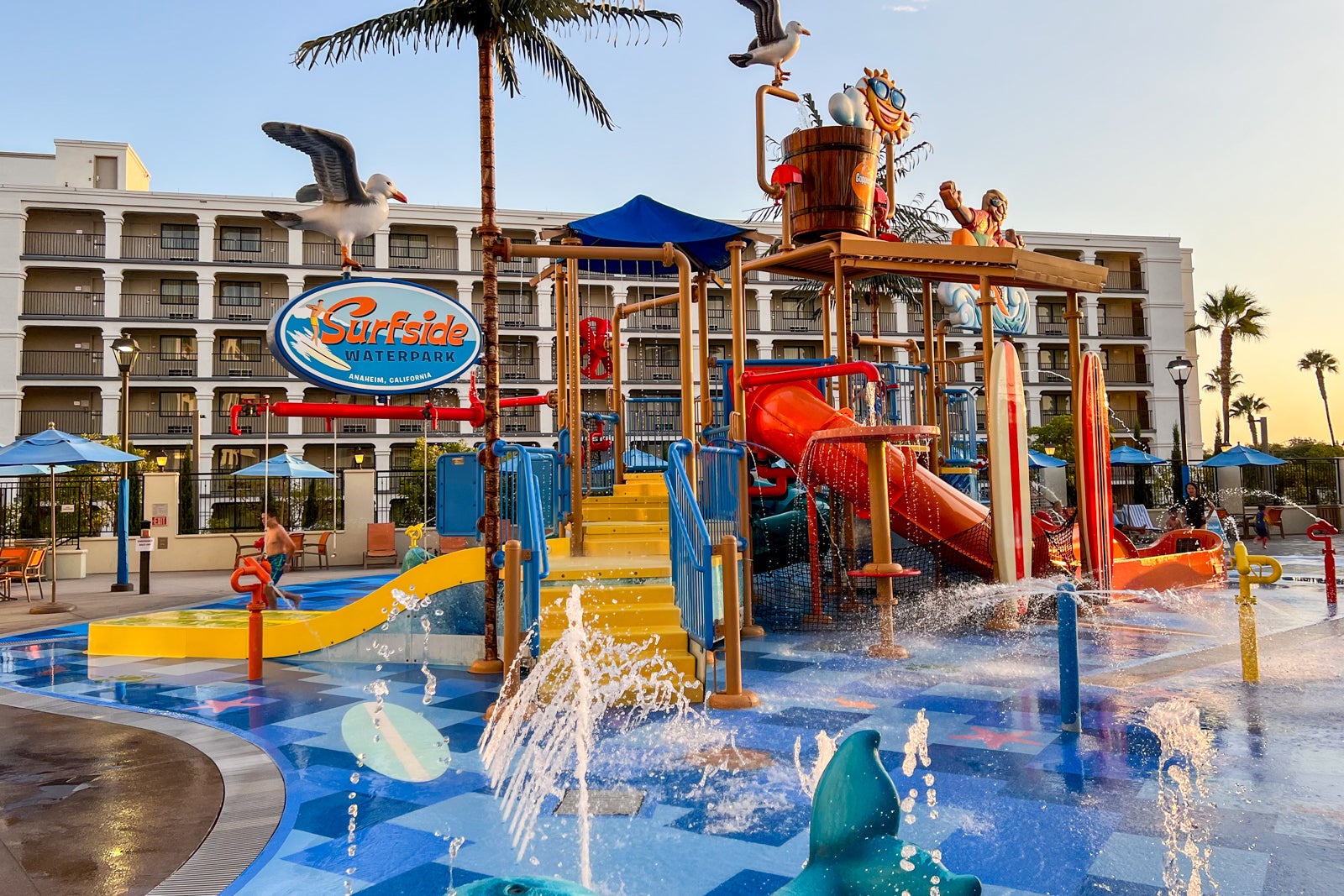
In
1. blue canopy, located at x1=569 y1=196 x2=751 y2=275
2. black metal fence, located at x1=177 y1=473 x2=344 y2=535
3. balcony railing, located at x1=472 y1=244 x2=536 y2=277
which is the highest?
balcony railing, located at x1=472 y1=244 x2=536 y2=277

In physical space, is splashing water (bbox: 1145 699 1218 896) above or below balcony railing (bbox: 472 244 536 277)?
below

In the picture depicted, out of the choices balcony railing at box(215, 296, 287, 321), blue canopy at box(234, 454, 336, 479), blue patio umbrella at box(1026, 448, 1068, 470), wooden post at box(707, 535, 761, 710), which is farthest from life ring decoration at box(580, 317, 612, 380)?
balcony railing at box(215, 296, 287, 321)

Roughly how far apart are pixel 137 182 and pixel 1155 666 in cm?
5913

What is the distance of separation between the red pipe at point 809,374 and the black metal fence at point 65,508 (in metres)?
18.0

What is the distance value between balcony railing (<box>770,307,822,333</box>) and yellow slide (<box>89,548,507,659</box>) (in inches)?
1819

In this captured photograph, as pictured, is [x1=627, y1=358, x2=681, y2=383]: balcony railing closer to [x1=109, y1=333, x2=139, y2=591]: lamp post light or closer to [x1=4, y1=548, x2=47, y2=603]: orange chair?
[x1=109, y1=333, x2=139, y2=591]: lamp post light

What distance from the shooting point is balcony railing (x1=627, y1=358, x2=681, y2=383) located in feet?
170

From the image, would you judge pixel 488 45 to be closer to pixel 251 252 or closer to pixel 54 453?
pixel 54 453

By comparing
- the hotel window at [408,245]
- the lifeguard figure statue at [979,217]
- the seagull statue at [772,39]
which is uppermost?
the hotel window at [408,245]

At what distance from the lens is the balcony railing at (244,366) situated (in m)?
46.5

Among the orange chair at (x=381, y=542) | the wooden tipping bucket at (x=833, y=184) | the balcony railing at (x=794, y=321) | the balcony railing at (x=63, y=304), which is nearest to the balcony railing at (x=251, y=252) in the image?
the balcony railing at (x=63, y=304)

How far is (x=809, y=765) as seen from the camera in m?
5.15

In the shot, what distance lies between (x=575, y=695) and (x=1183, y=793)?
419cm

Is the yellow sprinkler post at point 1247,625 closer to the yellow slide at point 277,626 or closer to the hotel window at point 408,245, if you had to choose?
the yellow slide at point 277,626
